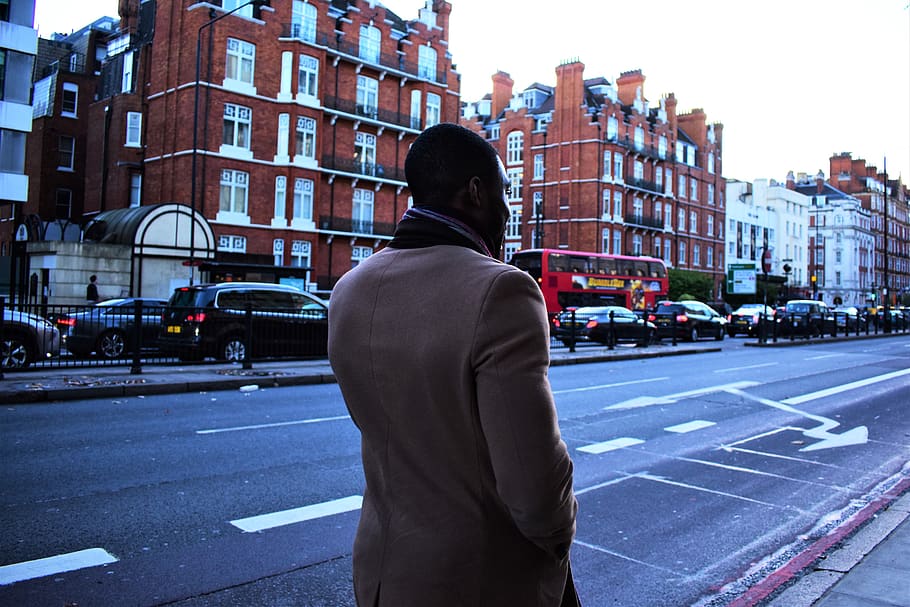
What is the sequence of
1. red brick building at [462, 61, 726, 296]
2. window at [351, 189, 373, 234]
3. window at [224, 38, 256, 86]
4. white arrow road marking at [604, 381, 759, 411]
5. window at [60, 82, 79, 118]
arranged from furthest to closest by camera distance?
red brick building at [462, 61, 726, 296] < window at [60, 82, 79, 118] < window at [351, 189, 373, 234] < window at [224, 38, 256, 86] < white arrow road marking at [604, 381, 759, 411]

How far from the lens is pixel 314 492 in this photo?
6035 millimetres

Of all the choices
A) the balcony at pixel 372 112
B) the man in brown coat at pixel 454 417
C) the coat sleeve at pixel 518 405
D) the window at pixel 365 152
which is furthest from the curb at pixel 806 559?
the window at pixel 365 152

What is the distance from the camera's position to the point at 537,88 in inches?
2739

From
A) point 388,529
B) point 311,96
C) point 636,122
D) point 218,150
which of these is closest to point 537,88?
point 636,122

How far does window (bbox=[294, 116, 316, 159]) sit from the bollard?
27.5 m

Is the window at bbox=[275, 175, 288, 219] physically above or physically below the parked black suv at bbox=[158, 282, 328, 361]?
above

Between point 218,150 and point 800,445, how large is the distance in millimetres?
33907

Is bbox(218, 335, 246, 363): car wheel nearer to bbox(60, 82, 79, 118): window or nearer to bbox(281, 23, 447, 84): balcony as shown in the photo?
bbox(281, 23, 447, 84): balcony

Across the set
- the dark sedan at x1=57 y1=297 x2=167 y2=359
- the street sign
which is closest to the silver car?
→ the dark sedan at x1=57 y1=297 x2=167 y2=359

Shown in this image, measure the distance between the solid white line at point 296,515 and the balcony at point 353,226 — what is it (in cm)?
3647

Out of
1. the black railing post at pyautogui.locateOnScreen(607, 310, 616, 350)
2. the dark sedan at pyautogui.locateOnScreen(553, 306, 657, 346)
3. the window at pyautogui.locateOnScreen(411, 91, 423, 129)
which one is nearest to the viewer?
the black railing post at pyautogui.locateOnScreen(607, 310, 616, 350)

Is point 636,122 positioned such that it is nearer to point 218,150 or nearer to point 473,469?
point 218,150

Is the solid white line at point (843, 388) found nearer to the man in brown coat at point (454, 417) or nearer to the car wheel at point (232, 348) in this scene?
the car wheel at point (232, 348)

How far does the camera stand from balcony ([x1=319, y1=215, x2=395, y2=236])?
41531mm
